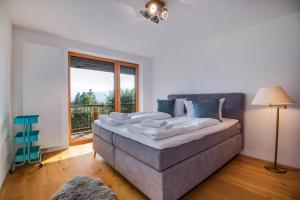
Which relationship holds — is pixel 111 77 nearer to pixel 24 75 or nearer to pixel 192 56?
pixel 24 75

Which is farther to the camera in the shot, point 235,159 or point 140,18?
point 235,159

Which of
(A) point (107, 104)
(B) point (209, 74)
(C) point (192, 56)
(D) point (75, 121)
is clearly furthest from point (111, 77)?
(B) point (209, 74)

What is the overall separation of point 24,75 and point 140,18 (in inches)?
91.8

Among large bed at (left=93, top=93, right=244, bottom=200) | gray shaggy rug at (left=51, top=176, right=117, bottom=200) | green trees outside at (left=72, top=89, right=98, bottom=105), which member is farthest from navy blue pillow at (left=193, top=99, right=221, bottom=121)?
green trees outside at (left=72, top=89, right=98, bottom=105)

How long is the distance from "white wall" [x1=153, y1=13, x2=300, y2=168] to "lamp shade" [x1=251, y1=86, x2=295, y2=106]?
401 mm

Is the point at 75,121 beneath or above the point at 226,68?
beneath

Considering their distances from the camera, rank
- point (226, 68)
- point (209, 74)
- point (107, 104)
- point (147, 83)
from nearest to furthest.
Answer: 1. point (226, 68)
2. point (209, 74)
3. point (107, 104)
4. point (147, 83)

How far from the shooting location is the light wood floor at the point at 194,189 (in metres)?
1.58

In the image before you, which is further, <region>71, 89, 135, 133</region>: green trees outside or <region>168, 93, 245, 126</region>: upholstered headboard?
<region>71, 89, 135, 133</region>: green trees outside

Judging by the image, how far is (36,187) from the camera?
174cm

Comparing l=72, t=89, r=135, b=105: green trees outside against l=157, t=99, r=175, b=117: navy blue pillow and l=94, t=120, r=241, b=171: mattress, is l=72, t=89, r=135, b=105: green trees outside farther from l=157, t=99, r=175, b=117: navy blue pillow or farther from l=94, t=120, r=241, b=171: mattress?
l=94, t=120, r=241, b=171: mattress

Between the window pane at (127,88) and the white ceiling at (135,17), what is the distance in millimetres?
1255

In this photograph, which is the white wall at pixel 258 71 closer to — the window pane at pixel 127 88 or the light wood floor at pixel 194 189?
the light wood floor at pixel 194 189

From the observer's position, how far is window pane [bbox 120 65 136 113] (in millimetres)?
4219
